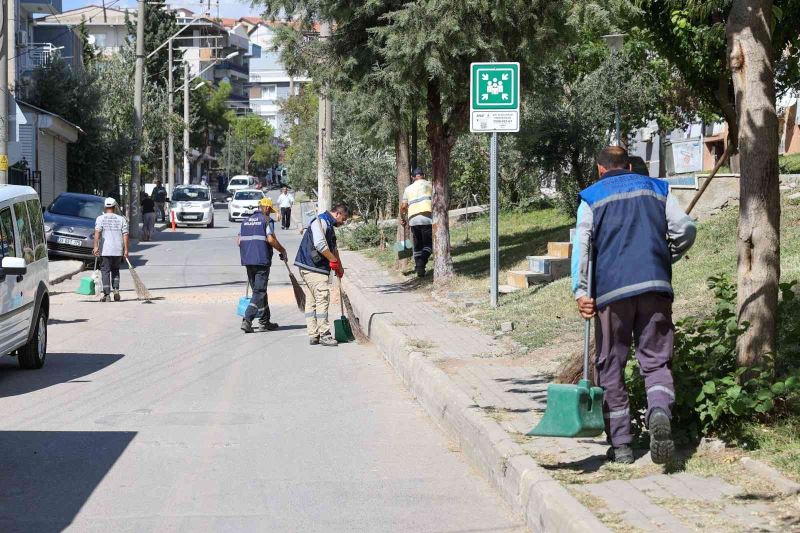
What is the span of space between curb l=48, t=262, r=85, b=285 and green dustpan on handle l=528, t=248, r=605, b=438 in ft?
58.2

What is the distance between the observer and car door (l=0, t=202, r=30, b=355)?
10.6 m

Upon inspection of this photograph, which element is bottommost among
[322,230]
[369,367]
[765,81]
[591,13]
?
[369,367]

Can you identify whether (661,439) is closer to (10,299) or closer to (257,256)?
(10,299)

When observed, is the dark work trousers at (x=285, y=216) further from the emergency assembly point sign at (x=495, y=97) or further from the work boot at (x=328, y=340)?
the work boot at (x=328, y=340)

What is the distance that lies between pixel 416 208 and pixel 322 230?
6836mm

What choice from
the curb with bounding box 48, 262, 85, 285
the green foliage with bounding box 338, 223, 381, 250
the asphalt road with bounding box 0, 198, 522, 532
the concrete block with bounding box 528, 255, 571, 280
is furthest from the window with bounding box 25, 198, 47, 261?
the green foliage with bounding box 338, 223, 381, 250

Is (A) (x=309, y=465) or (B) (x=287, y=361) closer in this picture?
(A) (x=309, y=465)

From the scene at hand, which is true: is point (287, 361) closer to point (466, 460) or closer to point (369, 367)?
point (369, 367)

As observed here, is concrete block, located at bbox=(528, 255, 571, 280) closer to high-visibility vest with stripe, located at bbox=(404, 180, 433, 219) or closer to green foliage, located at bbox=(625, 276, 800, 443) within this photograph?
high-visibility vest with stripe, located at bbox=(404, 180, 433, 219)

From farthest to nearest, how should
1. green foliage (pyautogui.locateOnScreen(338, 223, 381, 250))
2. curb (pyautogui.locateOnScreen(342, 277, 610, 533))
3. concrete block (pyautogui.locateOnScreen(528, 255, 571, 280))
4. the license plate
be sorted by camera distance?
green foliage (pyautogui.locateOnScreen(338, 223, 381, 250))
the license plate
concrete block (pyautogui.locateOnScreen(528, 255, 571, 280))
curb (pyautogui.locateOnScreen(342, 277, 610, 533))

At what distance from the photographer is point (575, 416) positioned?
6.24 m

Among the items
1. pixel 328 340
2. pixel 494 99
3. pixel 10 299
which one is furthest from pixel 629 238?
pixel 494 99

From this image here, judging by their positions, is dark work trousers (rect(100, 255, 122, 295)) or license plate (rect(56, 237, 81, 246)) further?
license plate (rect(56, 237, 81, 246))

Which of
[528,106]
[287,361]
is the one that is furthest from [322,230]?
[528,106]
